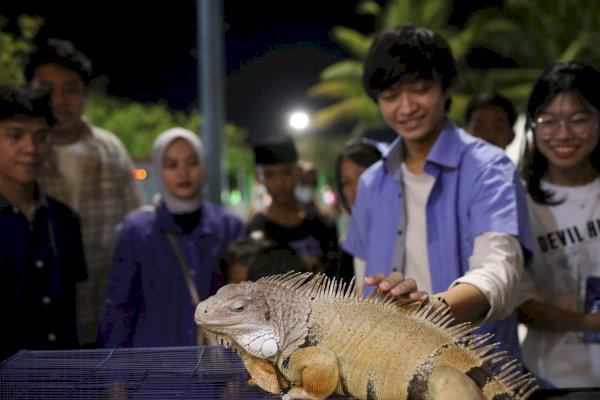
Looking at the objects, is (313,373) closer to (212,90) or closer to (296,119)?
(296,119)

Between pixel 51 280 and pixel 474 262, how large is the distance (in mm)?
2465

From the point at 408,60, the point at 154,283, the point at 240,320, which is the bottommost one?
the point at 154,283

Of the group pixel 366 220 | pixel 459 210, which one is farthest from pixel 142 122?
pixel 459 210

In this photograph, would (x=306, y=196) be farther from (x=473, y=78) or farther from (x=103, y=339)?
(x=473, y=78)

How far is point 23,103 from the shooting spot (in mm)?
3816

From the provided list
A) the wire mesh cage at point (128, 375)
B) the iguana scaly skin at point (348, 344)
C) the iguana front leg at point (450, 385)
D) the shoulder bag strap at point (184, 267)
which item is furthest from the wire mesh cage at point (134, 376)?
the shoulder bag strap at point (184, 267)

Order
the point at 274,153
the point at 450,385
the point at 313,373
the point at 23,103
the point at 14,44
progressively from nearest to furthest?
1. the point at 450,385
2. the point at 313,373
3. the point at 23,103
4. the point at 274,153
5. the point at 14,44

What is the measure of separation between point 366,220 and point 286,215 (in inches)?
71.2

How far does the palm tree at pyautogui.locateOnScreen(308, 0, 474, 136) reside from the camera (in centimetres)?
3219

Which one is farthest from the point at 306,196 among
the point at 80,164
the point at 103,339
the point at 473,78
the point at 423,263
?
the point at 473,78

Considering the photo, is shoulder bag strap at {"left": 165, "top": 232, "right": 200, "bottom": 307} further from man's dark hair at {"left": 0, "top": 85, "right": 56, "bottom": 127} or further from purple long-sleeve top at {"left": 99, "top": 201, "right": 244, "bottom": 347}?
man's dark hair at {"left": 0, "top": 85, "right": 56, "bottom": 127}

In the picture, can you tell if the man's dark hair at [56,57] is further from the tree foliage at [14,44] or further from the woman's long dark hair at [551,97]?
the tree foliage at [14,44]

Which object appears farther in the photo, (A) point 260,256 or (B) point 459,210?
(A) point 260,256

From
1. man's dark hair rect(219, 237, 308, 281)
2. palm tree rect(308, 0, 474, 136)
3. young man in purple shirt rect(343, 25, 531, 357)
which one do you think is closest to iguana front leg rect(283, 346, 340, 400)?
young man in purple shirt rect(343, 25, 531, 357)
